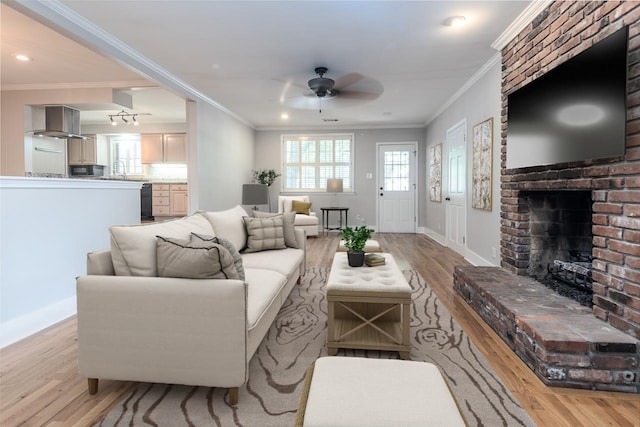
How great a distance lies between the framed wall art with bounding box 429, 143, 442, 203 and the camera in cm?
665

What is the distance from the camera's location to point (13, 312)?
2.50 meters

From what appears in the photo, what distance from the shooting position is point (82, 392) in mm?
1764

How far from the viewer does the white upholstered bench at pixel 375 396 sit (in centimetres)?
90

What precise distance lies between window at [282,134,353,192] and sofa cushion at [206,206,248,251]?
5.25 meters

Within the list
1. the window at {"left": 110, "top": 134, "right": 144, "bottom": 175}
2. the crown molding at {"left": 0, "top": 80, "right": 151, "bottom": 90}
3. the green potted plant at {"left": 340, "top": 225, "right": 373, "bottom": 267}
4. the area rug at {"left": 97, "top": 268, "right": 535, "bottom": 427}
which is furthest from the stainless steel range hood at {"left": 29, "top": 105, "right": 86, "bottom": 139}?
the green potted plant at {"left": 340, "top": 225, "right": 373, "bottom": 267}

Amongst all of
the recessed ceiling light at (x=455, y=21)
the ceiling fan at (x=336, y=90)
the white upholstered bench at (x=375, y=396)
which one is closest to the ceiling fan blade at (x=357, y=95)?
the ceiling fan at (x=336, y=90)

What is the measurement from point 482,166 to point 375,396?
3.88 metres

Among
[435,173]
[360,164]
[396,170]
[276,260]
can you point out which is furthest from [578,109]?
[360,164]

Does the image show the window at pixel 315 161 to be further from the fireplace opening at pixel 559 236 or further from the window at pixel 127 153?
the fireplace opening at pixel 559 236

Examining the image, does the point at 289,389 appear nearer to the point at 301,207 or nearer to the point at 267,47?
the point at 267,47

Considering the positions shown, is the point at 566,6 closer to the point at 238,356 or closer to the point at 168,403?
the point at 238,356

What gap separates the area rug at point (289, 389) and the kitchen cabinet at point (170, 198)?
20.1 feet

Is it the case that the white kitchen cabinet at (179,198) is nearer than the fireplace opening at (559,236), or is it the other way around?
the fireplace opening at (559,236)

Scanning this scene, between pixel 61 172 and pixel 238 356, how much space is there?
6.32 meters
